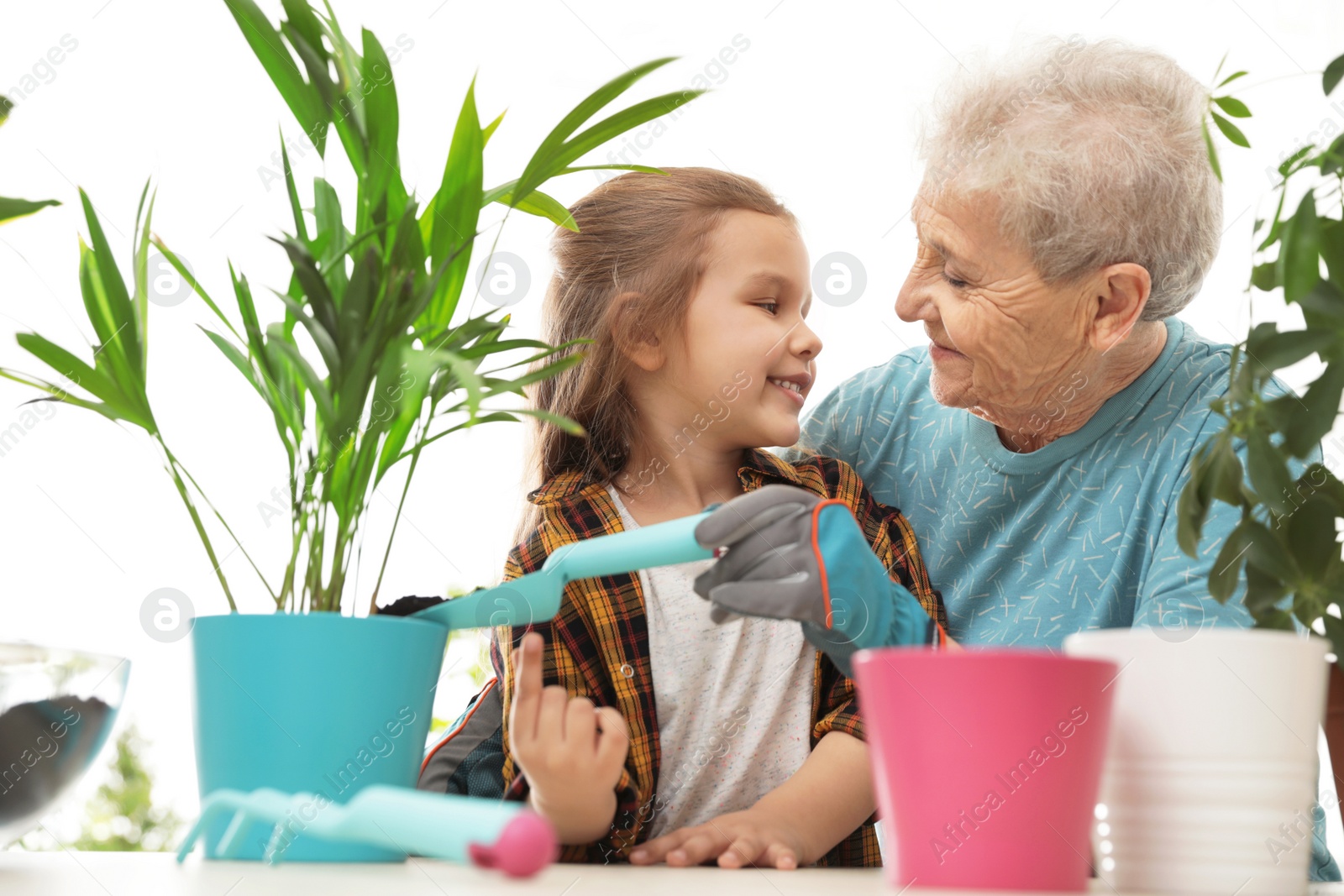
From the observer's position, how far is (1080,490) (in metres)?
1.35

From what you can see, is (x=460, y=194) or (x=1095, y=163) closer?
(x=460, y=194)

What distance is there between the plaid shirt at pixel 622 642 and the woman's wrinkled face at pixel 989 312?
0.22 metres

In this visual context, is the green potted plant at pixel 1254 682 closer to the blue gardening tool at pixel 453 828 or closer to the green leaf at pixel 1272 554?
the green leaf at pixel 1272 554

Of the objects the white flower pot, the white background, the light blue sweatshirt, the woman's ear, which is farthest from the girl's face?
the white background

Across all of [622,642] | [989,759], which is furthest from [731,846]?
[989,759]

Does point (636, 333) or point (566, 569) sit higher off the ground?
point (636, 333)

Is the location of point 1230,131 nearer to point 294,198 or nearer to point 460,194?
point 460,194

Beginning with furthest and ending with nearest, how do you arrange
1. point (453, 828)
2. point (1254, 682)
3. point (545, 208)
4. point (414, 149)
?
1. point (414, 149)
2. point (545, 208)
3. point (1254, 682)
4. point (453, 828)

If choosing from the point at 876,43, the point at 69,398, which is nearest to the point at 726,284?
the point at 69,398

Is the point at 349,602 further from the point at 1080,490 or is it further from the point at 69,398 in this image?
the point at 1080,490

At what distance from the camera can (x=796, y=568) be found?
73 centimetres

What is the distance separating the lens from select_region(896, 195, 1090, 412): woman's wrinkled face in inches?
52.5

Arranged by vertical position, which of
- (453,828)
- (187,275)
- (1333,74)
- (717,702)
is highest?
(187,275)

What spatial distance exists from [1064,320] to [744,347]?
1.37 ft
